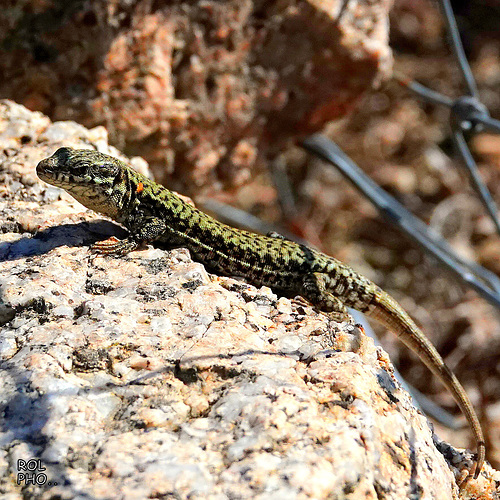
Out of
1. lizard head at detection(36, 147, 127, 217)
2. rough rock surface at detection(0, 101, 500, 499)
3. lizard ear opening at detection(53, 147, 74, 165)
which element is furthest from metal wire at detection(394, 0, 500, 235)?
lizard ear opening at detection(53, 147, 74, 165)

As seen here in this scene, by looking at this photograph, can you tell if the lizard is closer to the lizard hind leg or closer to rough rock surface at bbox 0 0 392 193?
the lizard hind leg

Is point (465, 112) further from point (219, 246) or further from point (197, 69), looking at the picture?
point (197, 69)

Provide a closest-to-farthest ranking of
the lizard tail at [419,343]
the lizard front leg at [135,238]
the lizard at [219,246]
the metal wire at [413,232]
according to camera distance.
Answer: the lizard front leg at [135,238] → the lizard at [219,246] → the lizard tail at [419,343] → the metal wire at [413,232]

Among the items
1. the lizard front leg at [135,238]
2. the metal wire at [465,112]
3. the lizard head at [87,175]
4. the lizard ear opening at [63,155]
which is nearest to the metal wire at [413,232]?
the metal wire at [465,112]

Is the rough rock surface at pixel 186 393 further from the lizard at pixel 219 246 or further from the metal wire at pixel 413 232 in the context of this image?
the metal wire at pixel 413 232

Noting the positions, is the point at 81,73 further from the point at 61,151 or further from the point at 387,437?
the point at 387,437

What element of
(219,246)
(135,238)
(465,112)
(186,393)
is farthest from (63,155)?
(465,112)

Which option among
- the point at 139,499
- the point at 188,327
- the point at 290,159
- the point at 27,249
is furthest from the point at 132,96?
the point at 290,159
